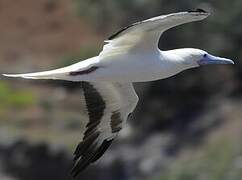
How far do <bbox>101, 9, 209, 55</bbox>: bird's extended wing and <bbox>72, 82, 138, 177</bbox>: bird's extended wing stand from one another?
104 centimetres

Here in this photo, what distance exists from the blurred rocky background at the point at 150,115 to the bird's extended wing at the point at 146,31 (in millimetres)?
9071

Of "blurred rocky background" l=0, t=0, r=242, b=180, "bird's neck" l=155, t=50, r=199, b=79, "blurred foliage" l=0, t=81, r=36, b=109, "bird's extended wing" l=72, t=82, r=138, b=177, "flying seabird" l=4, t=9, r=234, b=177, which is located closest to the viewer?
"flying seabird" l=4, t=9, r=234, b=177

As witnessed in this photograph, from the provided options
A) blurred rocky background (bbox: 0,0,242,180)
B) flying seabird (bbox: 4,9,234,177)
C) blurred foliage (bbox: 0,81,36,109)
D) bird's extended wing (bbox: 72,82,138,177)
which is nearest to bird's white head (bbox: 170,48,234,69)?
flying seabird (bbox: 4,9,234,177)

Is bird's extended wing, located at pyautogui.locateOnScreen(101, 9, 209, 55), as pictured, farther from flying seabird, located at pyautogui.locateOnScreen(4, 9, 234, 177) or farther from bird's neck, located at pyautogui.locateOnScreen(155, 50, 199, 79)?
bird's neck, located at pyautogui.locateOnScreen(155, 50, 199, 79)

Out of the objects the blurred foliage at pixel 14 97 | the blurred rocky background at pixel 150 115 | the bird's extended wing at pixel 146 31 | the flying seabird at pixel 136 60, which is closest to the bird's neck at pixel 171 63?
the flying seabird at pixel 136 60

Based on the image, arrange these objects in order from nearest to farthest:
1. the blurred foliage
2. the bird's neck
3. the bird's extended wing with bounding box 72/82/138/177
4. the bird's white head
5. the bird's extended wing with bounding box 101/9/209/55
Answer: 1. the bird's extended wing with bounding box 101/9/209/55
2. the bird's neck
3. the bird's white head
4. the bird's extended wing with bounding box 72/82/138/177
5. the blurred foliage

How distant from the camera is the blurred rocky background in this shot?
22.1 metres

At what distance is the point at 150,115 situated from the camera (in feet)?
81.6

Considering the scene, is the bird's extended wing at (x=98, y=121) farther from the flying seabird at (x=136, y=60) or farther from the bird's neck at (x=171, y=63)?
the bird's neck at (x=171, y=63)

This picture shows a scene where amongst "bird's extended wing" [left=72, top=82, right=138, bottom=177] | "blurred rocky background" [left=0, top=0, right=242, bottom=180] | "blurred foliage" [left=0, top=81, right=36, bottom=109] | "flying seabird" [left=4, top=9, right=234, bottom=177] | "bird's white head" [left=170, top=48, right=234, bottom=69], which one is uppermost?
"flying seabird" [left=4, top=9, right=234, bottom=177]

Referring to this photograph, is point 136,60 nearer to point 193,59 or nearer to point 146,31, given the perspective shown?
point 146,31

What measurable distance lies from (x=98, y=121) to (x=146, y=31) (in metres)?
1.67

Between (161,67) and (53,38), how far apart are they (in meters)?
22.2

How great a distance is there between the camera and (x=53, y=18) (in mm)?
34031
